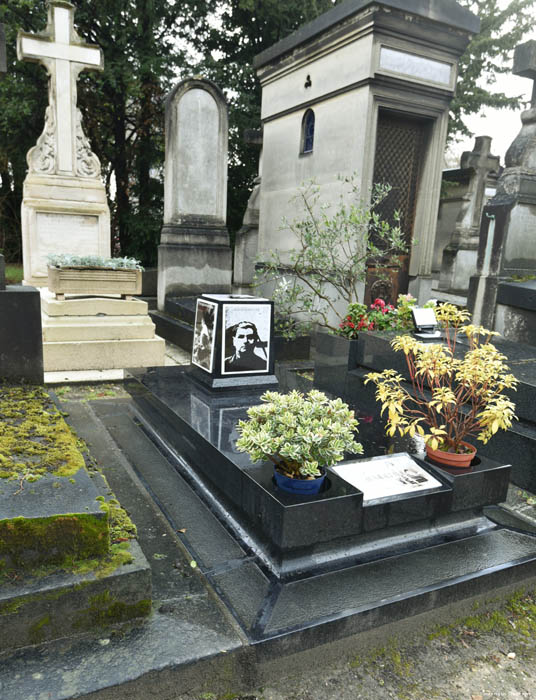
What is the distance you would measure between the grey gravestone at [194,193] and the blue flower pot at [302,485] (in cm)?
666

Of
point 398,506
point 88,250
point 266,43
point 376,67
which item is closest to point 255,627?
point 398,506

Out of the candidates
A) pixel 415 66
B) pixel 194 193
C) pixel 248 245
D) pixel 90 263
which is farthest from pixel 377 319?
pixel 248 245

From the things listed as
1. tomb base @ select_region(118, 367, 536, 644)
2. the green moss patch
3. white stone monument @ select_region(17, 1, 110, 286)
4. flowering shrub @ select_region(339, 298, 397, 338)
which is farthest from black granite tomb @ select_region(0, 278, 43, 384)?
white stone monument @ select_region(17, 1, 110, 286)

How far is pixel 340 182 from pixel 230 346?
448cm

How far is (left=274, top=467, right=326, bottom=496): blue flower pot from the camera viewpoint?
2.64 m

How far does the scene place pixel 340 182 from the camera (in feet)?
26.6

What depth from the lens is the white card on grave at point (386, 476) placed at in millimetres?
2896

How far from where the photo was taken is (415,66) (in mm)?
7773

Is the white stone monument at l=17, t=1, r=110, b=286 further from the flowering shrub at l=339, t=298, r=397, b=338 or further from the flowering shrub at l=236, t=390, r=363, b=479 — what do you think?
the flowering shrub at l=236, t=390, r=363, b=479

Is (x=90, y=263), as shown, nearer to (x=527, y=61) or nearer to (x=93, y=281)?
(x=93, y=281)

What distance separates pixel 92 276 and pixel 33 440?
4.01 metres

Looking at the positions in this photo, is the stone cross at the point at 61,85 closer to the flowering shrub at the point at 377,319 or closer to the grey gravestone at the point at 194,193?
the grey gravestone at the point at 194,193

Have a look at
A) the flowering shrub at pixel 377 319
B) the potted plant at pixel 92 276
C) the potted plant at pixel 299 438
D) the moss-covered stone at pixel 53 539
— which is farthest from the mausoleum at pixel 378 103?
the moss-covered stone at pixel 53 539

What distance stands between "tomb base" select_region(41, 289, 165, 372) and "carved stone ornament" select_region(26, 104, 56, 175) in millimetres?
3329
